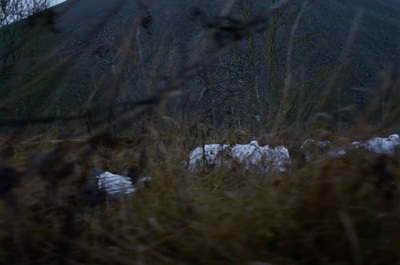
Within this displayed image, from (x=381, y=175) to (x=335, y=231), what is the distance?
320 mm

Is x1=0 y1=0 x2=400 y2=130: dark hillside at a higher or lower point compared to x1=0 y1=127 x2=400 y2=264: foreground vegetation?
higher

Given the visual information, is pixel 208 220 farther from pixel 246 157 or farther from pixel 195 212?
pixel 246 157

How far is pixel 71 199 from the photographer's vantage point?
2.21 metres

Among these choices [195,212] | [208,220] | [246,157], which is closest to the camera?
[208,220]

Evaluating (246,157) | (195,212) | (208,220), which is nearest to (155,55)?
(246,157)

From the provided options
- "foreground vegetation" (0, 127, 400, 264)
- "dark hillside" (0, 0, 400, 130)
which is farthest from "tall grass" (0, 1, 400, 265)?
"dark hillside" (0, 0, 400, 130)

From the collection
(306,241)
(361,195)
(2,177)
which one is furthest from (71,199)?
(361,195)

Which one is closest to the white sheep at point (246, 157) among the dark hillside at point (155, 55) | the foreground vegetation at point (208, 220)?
the dark hillside at point (155, 55)

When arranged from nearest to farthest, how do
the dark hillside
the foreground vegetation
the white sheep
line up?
the foreground vegetation
the dark hillside
the white sheep

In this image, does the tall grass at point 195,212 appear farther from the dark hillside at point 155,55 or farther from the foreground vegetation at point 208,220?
the dark hillside at point 155,55

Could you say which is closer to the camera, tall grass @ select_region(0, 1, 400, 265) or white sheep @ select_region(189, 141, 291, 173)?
tall grass @ select_region(0, 1, 400, 265)

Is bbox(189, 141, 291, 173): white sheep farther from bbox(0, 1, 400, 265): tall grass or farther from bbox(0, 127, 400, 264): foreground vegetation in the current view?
bbox(0, 127, 400, 264): foreground vegetation

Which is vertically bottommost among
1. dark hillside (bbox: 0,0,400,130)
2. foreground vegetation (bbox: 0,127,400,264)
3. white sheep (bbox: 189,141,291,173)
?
foreground vegetation (bbox: 0,127,400,264)

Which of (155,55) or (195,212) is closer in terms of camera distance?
(195,212)
